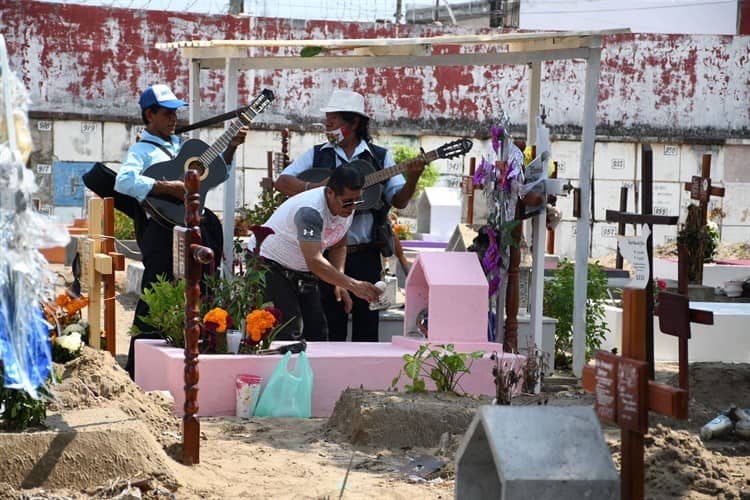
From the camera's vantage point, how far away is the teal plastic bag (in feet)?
21.6

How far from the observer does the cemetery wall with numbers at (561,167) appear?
19.0 metres

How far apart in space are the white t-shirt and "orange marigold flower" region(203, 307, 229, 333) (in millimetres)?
726

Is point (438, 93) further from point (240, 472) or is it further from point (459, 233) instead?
point (240, 472)

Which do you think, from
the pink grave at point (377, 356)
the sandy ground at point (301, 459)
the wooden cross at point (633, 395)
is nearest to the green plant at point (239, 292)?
the pink grave at point (377, 356)

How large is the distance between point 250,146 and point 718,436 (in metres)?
14.3

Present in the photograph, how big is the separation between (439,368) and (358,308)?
5.17ft

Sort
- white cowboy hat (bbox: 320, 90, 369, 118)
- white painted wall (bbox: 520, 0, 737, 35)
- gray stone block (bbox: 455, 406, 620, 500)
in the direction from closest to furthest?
gray stone block (bbox: 455, 406, 620, 500) → white cowboy hat (bbox: 320, 90, 369, 118) → white painted wall (bbox: 520, 0, 737, 35)

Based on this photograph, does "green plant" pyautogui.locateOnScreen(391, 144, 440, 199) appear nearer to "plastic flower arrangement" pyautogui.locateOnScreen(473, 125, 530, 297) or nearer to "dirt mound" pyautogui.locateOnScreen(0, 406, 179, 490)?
"plastic flower arrangement" pyautogui.locateOnScreen(473, 125, 530, 297)

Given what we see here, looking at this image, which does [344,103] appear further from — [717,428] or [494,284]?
[717,428]

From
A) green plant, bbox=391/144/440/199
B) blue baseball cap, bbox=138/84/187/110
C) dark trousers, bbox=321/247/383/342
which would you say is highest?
blue baseball cap, bbox=138/84/187/110

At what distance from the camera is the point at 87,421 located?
15.8 ft

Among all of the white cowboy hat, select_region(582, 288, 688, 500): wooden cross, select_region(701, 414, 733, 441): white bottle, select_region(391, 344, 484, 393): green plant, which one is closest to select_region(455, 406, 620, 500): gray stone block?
select_region(582, 288, 688, 500): wooden cross

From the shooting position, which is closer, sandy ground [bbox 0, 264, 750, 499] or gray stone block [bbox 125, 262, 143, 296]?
sandy ground [bbox 0, 264, 750, 499]

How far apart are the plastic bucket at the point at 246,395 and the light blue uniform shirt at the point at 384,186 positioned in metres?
1.61
